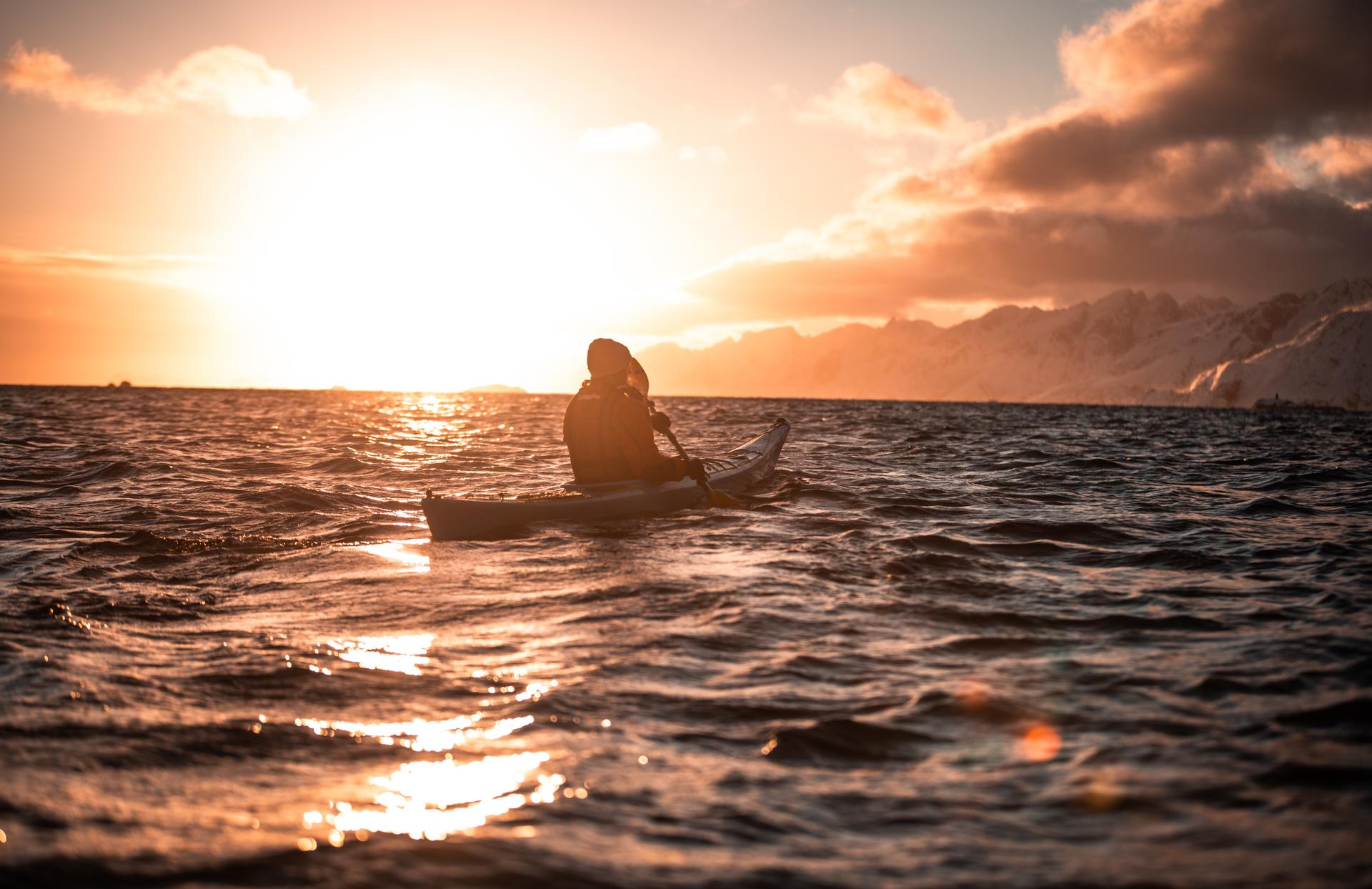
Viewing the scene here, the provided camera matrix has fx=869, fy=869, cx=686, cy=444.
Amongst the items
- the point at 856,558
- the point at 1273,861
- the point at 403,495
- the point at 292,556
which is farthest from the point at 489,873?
the point at 403,495

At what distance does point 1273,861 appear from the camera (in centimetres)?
294

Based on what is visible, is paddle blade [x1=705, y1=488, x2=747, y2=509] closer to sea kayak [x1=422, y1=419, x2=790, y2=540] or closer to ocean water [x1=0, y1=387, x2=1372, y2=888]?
sea kayak [x1=422, y1=419, x2=790, y2=540]

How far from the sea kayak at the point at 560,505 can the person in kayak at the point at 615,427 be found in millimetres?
219

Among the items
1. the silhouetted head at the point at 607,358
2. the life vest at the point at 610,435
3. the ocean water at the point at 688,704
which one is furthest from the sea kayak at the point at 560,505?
the silhouetted head at the point at 607,358

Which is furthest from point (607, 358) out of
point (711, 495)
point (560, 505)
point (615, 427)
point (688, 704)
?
point (688, 704)

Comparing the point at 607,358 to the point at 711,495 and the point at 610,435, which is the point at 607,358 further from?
the point at 711,495

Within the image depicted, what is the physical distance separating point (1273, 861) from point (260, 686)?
184 inches

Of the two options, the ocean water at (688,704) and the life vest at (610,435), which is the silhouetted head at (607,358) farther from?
the ocean water at (688,704)

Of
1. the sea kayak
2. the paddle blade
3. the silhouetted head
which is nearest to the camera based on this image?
the sea kayak

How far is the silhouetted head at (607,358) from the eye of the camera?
10.5m

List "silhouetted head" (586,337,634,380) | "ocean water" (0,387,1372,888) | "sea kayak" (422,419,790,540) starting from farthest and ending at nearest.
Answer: "silhouetted head" (586,337,634,380) < "sea kayak" (422,419,790,540) < "ocean water" (0,387,1372,888)

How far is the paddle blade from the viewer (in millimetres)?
11836

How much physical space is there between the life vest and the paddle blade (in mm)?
900

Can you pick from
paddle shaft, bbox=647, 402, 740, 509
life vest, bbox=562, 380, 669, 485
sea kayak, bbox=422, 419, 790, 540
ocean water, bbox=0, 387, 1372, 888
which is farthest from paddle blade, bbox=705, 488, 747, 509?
ocean water, bbox=0, 387, 1372, 888
